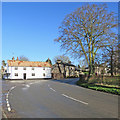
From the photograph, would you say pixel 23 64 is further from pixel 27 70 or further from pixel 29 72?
pixel 29 72

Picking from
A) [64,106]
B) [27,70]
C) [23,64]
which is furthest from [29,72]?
[64,106]

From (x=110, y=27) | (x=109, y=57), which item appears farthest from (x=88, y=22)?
(x=109, y=57)

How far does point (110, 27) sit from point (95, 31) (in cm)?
267

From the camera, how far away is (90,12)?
83.8 ft

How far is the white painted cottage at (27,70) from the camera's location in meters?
55.3

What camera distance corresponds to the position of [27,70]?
58.1 meters

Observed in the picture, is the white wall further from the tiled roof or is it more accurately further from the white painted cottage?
the tiled roof

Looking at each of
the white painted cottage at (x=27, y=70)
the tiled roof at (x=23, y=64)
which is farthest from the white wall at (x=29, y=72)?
the tiled roof at (x=23, y=64)

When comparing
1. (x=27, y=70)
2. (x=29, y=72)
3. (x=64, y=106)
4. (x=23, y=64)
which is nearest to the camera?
(x=64, y=106)

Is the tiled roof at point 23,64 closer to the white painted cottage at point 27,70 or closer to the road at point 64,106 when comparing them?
the white painted cottage at point 27,70

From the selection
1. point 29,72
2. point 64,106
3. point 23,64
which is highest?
point 23,64

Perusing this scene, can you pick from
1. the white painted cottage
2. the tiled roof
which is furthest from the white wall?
the tiled roof

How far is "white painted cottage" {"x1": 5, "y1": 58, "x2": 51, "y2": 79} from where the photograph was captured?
5533cm

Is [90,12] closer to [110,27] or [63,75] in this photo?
[110,27]
